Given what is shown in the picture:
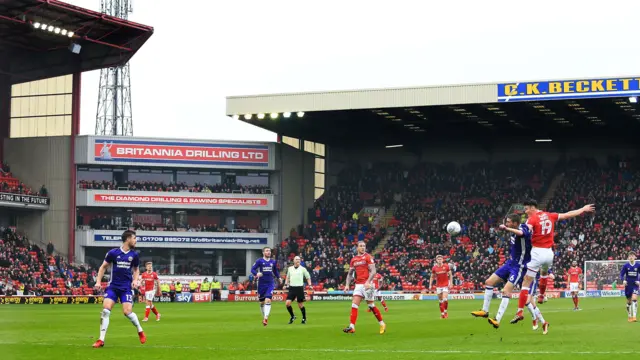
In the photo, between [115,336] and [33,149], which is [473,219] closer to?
[33,149]

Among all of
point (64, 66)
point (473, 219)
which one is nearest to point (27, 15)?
point (64, 66)

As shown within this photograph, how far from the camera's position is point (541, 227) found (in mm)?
21266

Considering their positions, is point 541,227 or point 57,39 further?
point 57,39

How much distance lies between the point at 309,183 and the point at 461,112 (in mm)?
16296

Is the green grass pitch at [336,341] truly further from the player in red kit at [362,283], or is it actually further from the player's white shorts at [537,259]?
the player's white shorts at [537,259]

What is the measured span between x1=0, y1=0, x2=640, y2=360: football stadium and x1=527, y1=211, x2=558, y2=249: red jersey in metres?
34.0

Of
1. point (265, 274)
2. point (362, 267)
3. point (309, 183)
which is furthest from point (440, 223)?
point (362, 267)

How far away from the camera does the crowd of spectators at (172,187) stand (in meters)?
71.2

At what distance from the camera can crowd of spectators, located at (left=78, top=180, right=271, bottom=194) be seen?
71.2 meters

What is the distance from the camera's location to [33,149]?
71.6 m

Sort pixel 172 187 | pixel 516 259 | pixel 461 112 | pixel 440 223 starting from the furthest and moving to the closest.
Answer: pixel 172 187 → pixel 440 223 → pixel 461 112 → pixel 516 259

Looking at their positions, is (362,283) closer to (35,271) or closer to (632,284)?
(632,284)

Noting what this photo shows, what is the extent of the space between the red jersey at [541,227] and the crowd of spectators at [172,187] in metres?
53.0

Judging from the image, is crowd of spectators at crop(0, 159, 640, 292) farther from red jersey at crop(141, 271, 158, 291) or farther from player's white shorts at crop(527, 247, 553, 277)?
player's white shorts at crop(527, 247, 553, 277)
